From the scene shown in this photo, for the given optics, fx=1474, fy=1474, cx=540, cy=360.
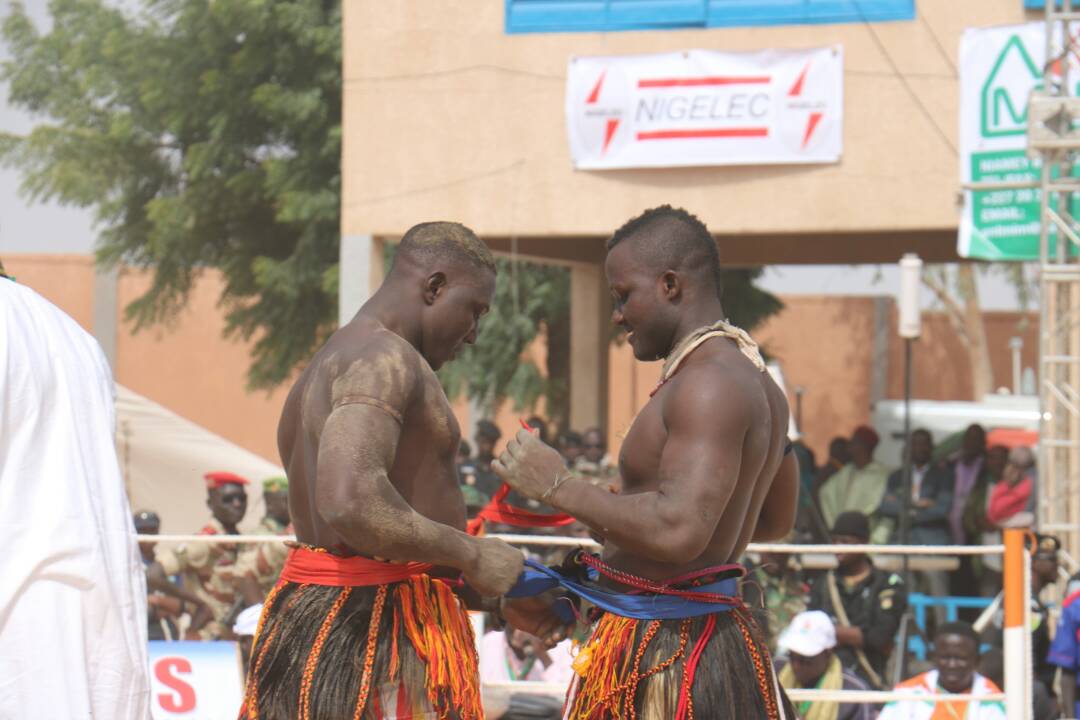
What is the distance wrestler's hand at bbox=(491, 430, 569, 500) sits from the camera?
11.2 ft

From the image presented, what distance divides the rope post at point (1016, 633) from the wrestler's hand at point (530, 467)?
10.0 ft

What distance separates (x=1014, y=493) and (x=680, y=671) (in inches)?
318

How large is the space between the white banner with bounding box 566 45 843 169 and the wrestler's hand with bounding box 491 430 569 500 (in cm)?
842

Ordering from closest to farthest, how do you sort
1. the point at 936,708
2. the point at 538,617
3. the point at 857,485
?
the point at 538,617, the point at 936,708, the point at 857,485

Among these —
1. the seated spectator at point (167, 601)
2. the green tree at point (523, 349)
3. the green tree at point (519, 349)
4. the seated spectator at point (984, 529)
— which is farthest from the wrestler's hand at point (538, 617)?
the green tree at point (519, 349)

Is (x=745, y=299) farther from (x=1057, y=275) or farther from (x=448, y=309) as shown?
(x=448, y=309)

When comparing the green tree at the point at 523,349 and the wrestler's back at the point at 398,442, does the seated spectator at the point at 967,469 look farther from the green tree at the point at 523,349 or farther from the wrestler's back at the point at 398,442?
the wrestler's back at the point at 398,442

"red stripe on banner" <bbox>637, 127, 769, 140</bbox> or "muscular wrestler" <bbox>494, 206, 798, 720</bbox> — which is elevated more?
"red stripe on banner" <bbox>637, 127, 769, 140</bbox>

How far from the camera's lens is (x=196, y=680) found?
21.0ft

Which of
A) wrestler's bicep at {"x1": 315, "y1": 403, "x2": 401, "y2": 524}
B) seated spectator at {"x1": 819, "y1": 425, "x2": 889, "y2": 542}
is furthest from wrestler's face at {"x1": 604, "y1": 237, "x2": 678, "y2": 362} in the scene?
seated spectator at {"x1": 819, "y1": 425, "x2": 889, "y2": 542}

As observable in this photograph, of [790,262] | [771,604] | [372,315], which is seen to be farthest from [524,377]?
[372,315]

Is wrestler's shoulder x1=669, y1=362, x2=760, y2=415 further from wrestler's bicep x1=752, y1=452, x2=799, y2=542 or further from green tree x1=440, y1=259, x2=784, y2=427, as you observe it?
green tree x1=440, y1=259, x2=784, y2=427

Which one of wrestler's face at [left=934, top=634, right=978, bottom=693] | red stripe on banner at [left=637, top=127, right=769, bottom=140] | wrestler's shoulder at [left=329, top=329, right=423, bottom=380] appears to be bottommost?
wrestler's face at [left=934, top=634, right=978, bottom=693]

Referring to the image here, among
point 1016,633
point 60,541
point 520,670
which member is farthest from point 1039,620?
point 60,541
